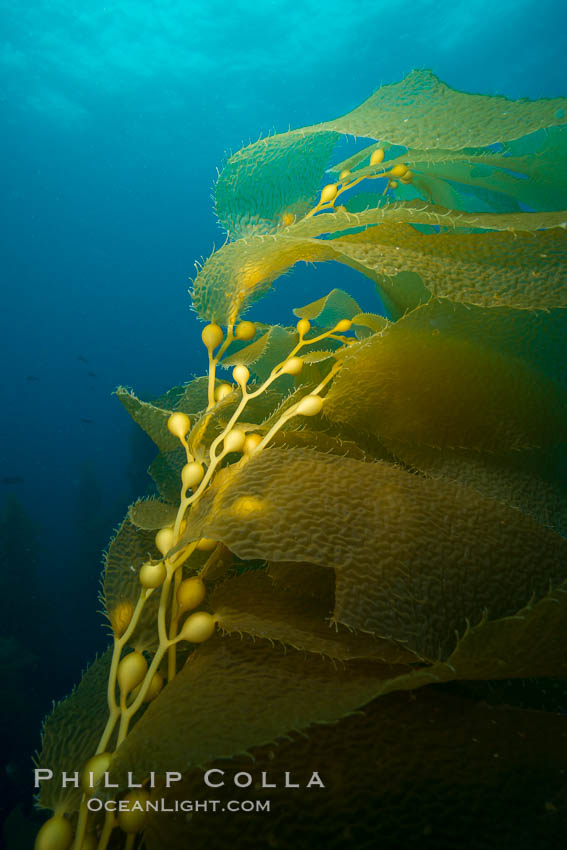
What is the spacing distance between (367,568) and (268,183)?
50cm

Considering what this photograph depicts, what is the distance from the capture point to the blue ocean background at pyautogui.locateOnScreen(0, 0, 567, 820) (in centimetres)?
760

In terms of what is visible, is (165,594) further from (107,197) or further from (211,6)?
(107,197)

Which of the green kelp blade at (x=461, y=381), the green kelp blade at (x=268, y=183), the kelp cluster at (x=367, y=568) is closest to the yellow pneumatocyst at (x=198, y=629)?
the kelp cluster at (x=367, y=568)

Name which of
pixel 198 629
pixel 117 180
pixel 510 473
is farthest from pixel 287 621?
pixel 117 180

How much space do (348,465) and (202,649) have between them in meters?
0.19

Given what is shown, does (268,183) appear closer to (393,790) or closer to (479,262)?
(479,262)

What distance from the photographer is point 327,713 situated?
24cm

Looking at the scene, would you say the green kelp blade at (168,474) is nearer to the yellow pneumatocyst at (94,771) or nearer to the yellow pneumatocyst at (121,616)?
the yellow pneumatocyst at (121,616)

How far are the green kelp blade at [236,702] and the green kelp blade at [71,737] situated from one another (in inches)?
3.2

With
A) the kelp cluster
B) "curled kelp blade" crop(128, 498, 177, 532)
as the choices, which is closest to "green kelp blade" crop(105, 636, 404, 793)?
the kelp cluster

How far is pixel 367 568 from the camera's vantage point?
0.91 feet

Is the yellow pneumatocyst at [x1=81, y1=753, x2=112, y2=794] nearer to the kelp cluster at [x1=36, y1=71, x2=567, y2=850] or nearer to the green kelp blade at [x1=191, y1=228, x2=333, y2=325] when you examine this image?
the kelp cluster at [x1=36, y1=71, x2=567, y2=850]

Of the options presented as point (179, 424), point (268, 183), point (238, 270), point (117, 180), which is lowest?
point (179, 424)

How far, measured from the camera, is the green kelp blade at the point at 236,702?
0.23m
